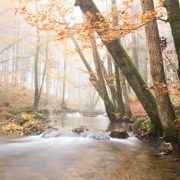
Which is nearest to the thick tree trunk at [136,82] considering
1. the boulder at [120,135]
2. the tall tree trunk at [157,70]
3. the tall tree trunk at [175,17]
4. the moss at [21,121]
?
the boulder at [120,135]

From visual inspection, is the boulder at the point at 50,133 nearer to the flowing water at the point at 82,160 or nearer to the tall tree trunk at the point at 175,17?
the flowing water at the point at 82,160

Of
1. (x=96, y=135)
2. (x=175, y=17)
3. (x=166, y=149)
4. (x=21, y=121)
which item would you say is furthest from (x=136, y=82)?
(x=21, y=121)

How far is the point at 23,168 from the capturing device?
6797mm

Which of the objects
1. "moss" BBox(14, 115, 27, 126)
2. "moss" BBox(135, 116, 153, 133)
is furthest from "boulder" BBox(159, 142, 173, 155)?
"moss" BBox(14, 115, 27, 126)

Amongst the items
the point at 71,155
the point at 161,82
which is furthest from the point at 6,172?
the point at 161,82

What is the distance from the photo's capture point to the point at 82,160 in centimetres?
770

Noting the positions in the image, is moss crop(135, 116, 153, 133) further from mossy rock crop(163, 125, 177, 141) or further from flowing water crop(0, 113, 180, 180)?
mossy rock crop(163, 125, 177, 141)

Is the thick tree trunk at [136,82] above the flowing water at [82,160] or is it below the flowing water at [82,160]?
above

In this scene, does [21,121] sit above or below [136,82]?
below

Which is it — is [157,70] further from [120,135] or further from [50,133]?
[50,133]

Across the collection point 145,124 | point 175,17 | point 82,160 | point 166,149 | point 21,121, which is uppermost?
point 175,17

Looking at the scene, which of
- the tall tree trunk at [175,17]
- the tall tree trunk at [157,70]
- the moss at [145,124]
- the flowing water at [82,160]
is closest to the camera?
the flowing water at [82,160]

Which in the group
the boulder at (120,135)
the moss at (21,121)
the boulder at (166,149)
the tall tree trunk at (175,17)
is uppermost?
the tall tree trunk at (175,17)

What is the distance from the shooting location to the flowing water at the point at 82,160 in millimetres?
6281
